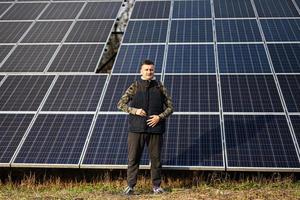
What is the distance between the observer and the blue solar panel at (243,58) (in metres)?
10.9

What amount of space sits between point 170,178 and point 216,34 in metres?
6.28

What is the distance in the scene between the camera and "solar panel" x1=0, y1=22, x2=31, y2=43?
13732mm

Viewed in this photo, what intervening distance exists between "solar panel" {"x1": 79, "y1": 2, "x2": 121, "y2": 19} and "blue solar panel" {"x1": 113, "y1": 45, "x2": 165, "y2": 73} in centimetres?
314

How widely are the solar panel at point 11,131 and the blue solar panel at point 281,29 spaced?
26.3ft

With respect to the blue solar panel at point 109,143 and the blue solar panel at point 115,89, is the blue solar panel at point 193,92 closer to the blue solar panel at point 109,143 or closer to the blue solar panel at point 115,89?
the blue solar panel at point 115,89

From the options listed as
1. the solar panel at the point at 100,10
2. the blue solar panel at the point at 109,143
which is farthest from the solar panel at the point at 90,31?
the blue solar panel at the point at 109,143

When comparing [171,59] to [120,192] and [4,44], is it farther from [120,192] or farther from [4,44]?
[4,44]

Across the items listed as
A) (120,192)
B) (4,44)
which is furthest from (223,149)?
(4,44)

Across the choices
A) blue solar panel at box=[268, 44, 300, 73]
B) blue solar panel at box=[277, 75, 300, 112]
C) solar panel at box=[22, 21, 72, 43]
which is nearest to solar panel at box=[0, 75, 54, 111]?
solar panel at box=[22, 21, 72, 43]

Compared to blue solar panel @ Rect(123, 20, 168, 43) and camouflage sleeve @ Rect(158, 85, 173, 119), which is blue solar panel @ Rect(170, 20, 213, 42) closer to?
blue solar panel @ Rect(123, 20, 168, 43)

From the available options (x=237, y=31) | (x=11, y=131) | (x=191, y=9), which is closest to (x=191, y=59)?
(x=237, y=31)

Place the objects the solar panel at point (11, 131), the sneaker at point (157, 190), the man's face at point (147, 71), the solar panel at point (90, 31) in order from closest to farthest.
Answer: the man's face at point (147, 71) < the sneaker at point (157, 190) < the solar panel at point (11, 131) < the solar panel at point (90, 31)

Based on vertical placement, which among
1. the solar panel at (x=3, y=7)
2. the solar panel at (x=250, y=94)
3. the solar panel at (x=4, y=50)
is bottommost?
the solar panel at (x=250, y=94)

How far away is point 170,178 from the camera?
8328mm
